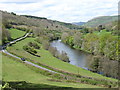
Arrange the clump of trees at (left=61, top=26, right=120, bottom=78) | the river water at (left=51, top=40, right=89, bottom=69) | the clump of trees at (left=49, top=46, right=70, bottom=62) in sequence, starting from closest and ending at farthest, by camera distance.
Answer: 1. the clump of trees at (left=61, top=26, right=120, bottom=78)
2. the river water at (left=51, top=40, right=89, bottom=69)
3. the clump of trees at (left=49, top=46, right=70, bottom=62)

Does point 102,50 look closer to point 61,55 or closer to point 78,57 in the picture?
point 78,57

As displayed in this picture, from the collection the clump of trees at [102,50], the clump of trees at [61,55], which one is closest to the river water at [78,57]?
the clump of trees at [61,55]

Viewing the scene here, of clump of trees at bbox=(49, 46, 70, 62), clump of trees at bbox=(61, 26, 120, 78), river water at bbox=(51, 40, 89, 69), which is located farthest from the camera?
clump of trees at bbox=(49, 46, 70, 62)

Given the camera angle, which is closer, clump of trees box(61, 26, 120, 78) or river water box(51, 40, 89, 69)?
clump of trees box(61, 26, 120, 78)

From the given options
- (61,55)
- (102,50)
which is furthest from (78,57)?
(102,50)

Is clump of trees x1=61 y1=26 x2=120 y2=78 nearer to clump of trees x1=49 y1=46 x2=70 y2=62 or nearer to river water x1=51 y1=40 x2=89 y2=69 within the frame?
river water x1=51 y1=40 x2=89 y2=69

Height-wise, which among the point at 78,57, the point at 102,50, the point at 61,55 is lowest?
the point at 78,57

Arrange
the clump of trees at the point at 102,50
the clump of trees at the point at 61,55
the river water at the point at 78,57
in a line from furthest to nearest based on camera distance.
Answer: the clump of trees at the point at 61,55
the river water at the point at 78,57
the clump of trees at the point at 102,50

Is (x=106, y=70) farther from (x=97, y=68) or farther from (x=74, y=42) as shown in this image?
(x=74, y=42)

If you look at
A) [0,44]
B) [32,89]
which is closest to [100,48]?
[0,44]

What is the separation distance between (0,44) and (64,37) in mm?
66515

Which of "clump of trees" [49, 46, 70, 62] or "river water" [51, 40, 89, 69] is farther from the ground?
"clump of trees" [49, 46, 70, 62]

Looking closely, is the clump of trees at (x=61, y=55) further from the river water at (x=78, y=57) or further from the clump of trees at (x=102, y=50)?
the clump of trees at (x=102, y=50)

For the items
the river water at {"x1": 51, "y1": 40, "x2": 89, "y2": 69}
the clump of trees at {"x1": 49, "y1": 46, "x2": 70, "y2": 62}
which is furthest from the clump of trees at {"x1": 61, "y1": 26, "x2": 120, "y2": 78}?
the clump of trees at {"x1": 49, "y1": 46, "x2": 70, "y2": 62}
